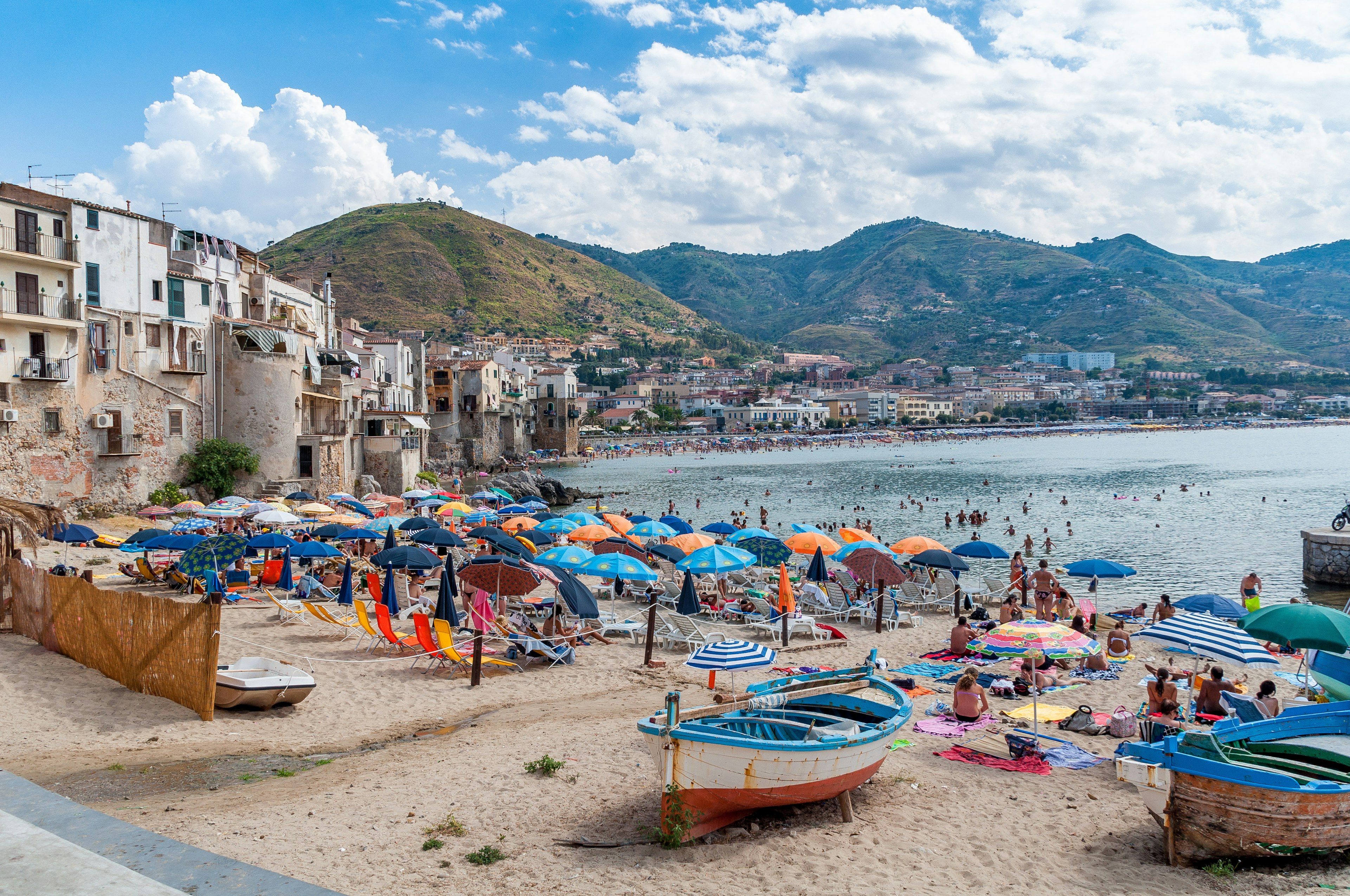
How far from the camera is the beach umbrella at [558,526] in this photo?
77.7ft

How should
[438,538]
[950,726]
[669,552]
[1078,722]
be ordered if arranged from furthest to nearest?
[669,552]
[438,538]
[950,726]
[1078,722]

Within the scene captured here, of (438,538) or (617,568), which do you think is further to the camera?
(438,538)

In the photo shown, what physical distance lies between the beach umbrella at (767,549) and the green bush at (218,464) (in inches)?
848

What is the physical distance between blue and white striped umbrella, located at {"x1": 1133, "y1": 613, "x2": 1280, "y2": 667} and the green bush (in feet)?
103

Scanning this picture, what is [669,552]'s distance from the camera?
71.9 feet

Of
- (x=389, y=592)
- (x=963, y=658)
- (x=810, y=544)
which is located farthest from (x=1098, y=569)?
(x=389, y=592)

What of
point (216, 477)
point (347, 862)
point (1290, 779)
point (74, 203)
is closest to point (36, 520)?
point (216, 477)

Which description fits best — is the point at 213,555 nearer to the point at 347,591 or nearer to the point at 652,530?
the point at 347,591

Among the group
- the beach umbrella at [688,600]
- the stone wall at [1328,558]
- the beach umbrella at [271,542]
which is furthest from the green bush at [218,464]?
the stone wall at [1328,558]

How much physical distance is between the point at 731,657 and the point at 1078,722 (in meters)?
4.53

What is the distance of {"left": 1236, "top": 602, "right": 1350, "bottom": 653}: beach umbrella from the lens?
9867 millimetres

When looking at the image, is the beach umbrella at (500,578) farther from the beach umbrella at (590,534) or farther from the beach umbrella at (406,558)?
the beach umbrella at (590,534)

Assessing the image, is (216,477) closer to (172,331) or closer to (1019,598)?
(172,331)

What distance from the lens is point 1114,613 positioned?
67.6ft
